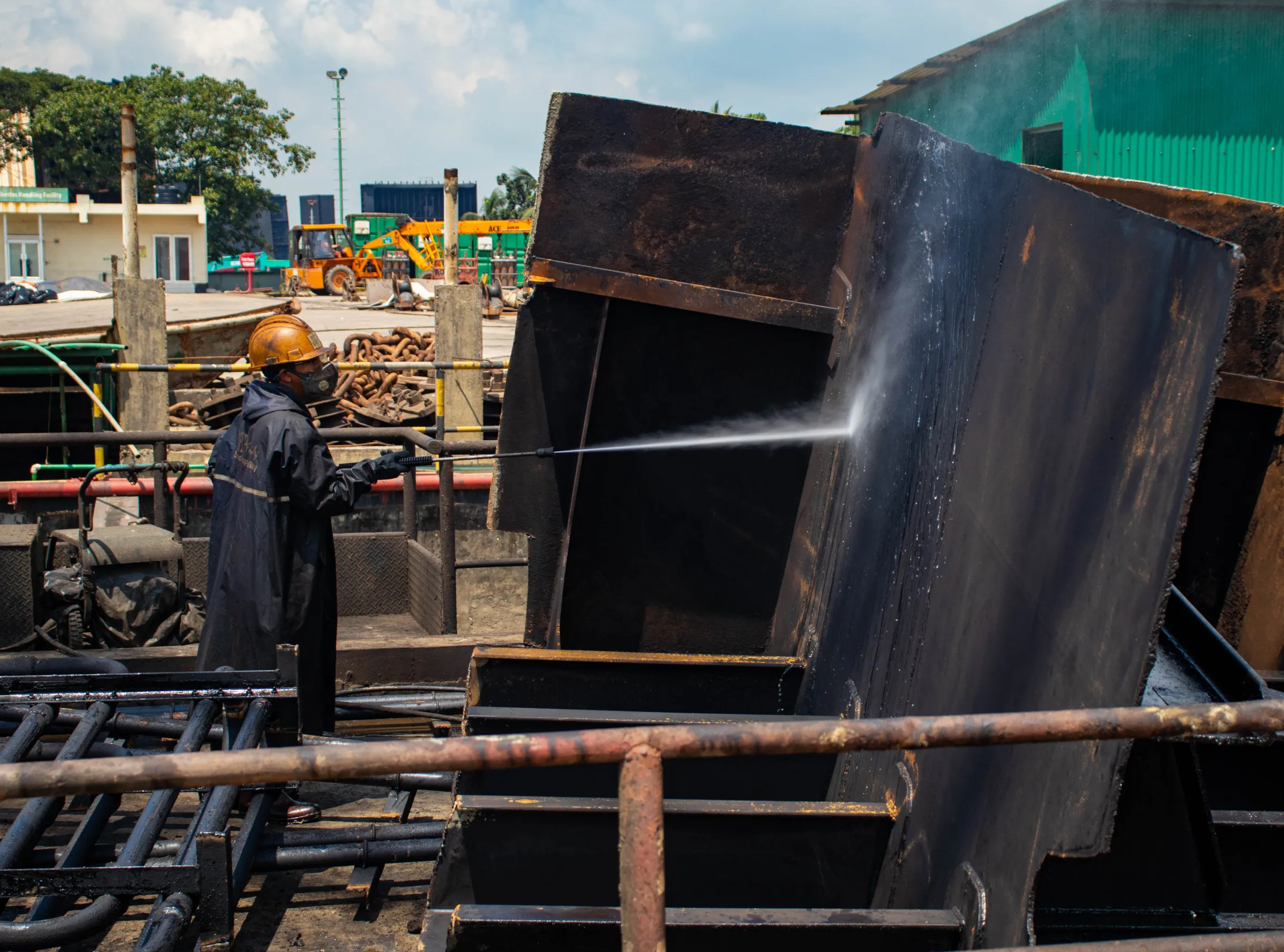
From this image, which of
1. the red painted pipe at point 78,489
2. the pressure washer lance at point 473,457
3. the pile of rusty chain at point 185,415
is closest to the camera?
the pressure washer lance at point 473,457

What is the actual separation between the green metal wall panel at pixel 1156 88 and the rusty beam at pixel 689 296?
31.1 feet

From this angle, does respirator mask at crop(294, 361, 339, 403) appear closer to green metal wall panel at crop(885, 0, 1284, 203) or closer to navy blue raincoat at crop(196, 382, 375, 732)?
navy blue raincoat at crop(196, 382, 375, 732)

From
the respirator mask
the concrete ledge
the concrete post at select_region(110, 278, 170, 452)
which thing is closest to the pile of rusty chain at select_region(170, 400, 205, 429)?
the concrete post at select_region(110, 278, 170, 452)

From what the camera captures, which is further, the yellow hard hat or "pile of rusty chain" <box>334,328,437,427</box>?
"pile of rusty chain" <box>334,328,437,427</box>

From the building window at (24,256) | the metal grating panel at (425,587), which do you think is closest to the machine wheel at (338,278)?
the building window at (24,256)

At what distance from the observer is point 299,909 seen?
3.61 m

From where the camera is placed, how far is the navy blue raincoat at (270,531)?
172 inches

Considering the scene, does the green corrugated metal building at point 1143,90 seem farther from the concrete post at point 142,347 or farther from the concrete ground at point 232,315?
the concrete post at point 142,347

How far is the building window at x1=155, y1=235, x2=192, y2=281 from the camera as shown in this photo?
42.8m

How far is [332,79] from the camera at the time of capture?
6269 centimetres

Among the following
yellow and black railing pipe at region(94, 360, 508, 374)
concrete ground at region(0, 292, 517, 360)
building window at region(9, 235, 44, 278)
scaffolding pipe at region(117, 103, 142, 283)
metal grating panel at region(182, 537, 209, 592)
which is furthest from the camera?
building window at region(9, 235, 44, 278)

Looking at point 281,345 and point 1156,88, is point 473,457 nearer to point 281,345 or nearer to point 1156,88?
point 281,345

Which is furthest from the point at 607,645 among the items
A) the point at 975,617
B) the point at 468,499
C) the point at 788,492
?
the point at 468,499

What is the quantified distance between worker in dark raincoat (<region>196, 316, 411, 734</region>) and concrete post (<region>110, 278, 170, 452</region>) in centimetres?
611
